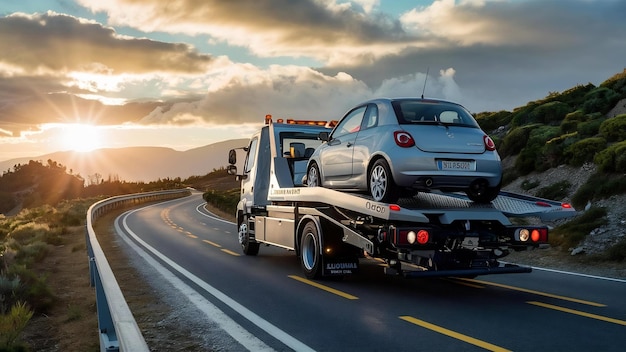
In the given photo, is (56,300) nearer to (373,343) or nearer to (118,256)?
(118,256)

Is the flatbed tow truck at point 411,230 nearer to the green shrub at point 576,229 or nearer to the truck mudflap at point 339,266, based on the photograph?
the truck mudflap at point 339,266

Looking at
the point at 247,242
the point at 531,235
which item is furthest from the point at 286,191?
the point at 531,235

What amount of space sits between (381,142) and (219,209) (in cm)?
3336

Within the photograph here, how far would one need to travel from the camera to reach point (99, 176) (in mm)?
108688

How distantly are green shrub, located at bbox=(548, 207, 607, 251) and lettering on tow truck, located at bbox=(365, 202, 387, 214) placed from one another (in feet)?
27.0

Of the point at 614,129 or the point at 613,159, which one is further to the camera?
the point at 614,129

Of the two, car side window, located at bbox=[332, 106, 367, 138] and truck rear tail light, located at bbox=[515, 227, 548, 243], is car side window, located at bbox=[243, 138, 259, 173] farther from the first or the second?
truck rear tail light, located at bbox=[515, 227, 548, 243]

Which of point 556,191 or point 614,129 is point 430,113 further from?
point 614,129

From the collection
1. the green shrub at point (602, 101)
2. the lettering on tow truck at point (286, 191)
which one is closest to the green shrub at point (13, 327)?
the lettering on tow truck at point (286, 191)

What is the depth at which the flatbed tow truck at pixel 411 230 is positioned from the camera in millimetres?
8461

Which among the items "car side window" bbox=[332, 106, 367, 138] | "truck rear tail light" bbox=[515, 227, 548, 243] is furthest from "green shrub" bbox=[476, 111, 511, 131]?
"truck rear tail light" bbox=[515, 227, 548, 243]

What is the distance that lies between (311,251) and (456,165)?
11.1ft

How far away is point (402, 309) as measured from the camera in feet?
27.2

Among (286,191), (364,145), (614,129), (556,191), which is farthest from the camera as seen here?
(614,129)
